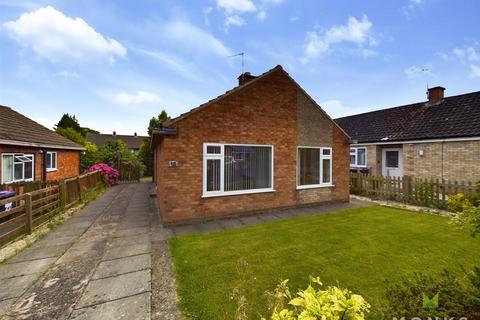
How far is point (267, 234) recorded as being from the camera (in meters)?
6.36

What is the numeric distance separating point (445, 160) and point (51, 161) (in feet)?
81.2

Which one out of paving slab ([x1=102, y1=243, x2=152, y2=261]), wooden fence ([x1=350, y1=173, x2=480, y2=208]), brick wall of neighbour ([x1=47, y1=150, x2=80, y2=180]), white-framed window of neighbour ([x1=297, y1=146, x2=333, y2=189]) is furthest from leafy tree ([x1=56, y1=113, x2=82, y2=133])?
wooden fence ([x1=350, y1=173, x2=480, y2=208])

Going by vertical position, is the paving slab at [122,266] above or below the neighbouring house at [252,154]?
below

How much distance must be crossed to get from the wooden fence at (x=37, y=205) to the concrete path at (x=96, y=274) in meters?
0.78

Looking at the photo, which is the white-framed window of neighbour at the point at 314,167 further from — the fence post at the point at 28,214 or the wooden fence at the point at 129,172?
the wooden fence at the point at 129,172

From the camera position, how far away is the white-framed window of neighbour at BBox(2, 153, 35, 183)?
10961 millimetres

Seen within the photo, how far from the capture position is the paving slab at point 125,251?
16.5ft

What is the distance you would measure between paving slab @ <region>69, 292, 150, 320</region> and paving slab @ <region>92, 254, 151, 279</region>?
976mm

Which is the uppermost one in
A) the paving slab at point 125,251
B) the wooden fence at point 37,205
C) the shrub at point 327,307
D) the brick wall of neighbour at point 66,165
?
the brick wall of neighbour at point 66,165

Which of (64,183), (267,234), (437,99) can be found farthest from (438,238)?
(437,99)

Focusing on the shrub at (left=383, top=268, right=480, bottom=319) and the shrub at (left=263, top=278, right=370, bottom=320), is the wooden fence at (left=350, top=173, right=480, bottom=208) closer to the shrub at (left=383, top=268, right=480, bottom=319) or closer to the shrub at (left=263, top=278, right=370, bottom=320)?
the shrub at (left=383, top=268, right=480, bottom=319)

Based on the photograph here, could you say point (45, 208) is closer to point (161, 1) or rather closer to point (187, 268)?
point (187, 268)

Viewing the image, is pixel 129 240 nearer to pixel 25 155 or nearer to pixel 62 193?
pixel 62 193

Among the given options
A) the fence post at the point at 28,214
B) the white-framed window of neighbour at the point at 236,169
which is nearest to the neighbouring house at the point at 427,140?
Answer: the white-framed window of neighbour at the point at 236,169
